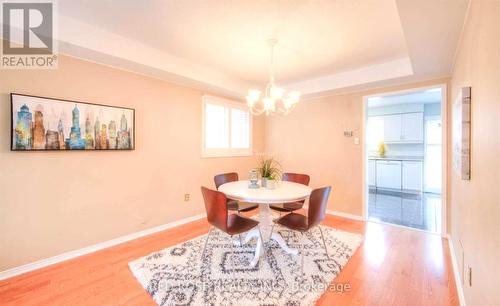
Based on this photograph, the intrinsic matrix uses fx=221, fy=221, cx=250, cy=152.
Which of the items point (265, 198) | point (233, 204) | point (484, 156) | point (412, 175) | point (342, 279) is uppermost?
point (484, 156)

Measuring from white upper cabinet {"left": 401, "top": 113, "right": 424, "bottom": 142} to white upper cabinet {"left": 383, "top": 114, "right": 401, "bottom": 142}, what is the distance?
0.09 m

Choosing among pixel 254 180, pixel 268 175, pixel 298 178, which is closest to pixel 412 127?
pixel 298 178

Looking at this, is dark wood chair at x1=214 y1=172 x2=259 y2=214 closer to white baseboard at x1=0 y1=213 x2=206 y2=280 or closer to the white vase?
the white vase

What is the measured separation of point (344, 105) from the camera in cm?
380

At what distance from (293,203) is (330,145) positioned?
160 centimetres

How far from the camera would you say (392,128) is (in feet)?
20.4

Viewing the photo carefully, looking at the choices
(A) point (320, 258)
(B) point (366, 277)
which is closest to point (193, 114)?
(A) point (320, 258)

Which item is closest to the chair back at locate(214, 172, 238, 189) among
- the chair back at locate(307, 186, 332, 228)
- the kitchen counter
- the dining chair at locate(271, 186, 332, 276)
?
the dining chair at locate(271, 186, 332, 276)

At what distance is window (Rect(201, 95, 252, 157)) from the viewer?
12.5 feet

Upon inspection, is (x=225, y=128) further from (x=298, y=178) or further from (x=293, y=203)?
(x=293, y=203)

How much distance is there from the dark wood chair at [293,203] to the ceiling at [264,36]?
1.62m

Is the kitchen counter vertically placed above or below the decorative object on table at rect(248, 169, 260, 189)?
above

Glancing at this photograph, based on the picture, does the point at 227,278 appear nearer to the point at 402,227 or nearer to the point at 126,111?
the point at 126,111

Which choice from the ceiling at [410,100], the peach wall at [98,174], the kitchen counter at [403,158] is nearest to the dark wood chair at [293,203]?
the peach wall at [98,174]
